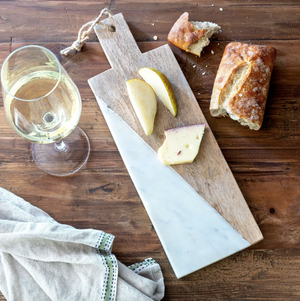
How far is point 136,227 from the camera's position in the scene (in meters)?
1.20

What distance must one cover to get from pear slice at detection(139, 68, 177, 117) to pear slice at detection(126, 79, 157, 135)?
35mm

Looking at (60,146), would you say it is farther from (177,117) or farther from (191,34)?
(191,34)

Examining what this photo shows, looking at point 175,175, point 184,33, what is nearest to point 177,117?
point 175,175

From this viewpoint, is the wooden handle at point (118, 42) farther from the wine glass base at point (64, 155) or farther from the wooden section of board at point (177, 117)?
the wine glass base at point (64, 155)

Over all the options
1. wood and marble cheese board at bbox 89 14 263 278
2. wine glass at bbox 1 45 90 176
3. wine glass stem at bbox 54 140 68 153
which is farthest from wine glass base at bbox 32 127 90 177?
wine glass at bbox 1 45 90 176

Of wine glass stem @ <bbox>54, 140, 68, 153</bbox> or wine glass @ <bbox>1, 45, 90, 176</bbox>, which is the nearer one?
wine glass @ <bbox>1, 45, 90, 176</bbox>

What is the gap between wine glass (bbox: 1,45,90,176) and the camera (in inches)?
34.1

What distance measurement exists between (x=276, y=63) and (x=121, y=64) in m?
0.61

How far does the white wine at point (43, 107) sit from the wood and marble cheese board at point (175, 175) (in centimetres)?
29

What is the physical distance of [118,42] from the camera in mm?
1303

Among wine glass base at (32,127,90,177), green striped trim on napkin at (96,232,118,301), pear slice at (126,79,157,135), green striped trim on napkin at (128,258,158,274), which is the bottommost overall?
green striped trim on napkin at (128,258,158,274)

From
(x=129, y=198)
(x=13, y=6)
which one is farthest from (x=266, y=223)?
(x=13, y=6)

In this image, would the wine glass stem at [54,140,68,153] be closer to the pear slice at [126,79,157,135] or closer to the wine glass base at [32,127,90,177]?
the wine glass base at [32,127,90,177]

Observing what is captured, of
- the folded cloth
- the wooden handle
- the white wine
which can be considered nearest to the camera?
the white wine
